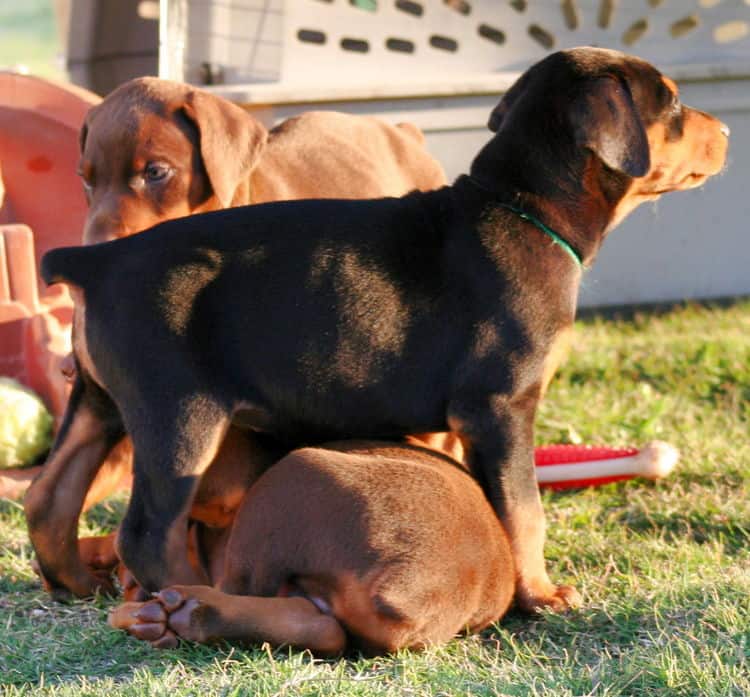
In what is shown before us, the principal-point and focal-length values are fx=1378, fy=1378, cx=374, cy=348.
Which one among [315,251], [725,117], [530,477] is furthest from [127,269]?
[725,117]

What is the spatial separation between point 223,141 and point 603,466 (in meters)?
1.82

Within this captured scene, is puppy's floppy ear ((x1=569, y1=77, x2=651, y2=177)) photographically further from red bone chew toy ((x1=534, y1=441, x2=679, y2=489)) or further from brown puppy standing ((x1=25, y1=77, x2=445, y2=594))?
red bone chew toy ((x1=534, y1=441, x2=679, y2=489))

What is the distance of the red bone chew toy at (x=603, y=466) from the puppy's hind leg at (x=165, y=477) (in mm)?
1710

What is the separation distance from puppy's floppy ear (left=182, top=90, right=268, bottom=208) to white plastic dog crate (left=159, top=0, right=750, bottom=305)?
174cm

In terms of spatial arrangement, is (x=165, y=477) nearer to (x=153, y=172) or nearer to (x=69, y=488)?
(x=69, y=488)

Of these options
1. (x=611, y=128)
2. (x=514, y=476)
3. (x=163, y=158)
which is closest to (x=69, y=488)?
(x=163, y=158)

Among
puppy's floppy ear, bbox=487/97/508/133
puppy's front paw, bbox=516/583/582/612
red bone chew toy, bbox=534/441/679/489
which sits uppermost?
puppy's floppy ear, bbox=487/97/508/133

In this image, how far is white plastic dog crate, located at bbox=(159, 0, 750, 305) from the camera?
22.2 ft

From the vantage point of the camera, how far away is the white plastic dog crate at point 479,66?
6758 millimetres

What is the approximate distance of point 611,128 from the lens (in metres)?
4.02

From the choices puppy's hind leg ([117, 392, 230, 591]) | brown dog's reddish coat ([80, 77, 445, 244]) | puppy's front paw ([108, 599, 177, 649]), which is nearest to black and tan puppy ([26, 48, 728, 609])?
puppy's hind leg ([117, 392, 230, 591])

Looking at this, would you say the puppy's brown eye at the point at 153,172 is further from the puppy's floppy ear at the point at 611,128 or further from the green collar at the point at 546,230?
the puppy's floppy ear at the point at 611,128

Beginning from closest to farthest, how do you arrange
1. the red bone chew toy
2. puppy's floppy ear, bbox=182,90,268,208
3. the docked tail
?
1. the docked tail
2. puppy's floppy ear, bbox=182,90,268,208
3. the red bone chew toy

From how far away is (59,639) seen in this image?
3766 millimetres
